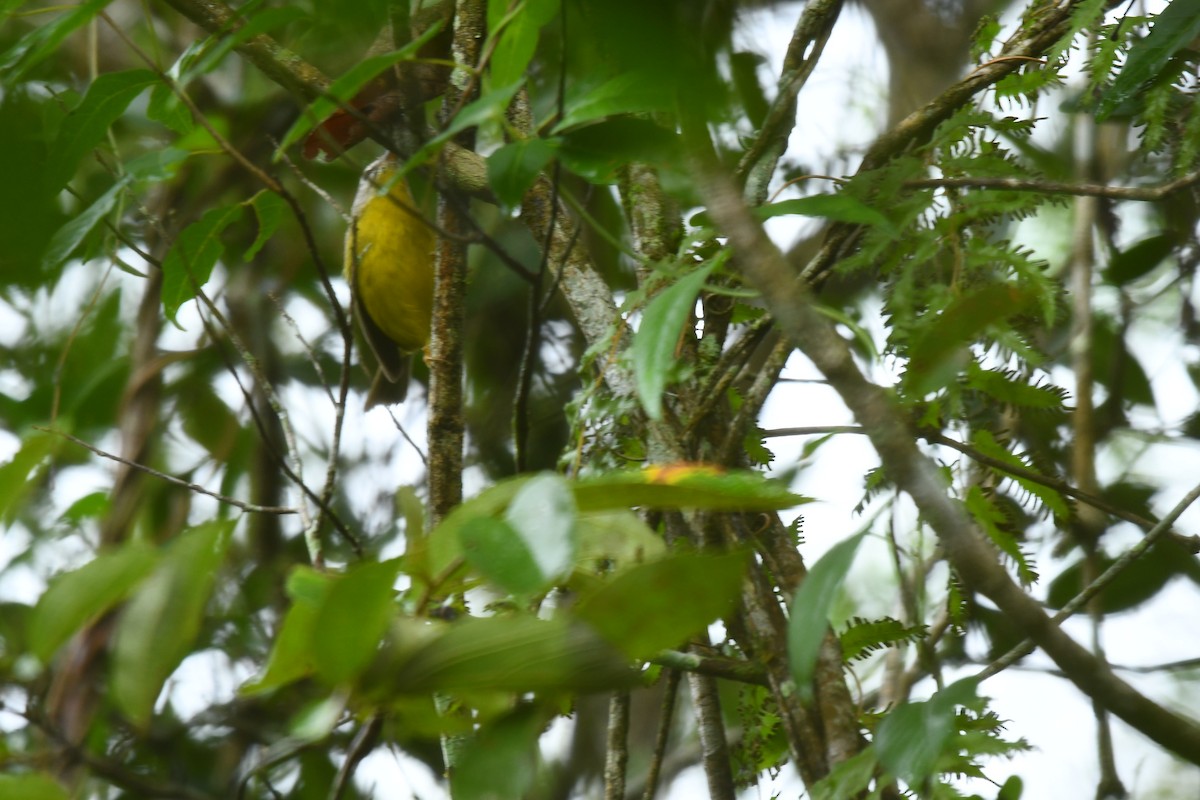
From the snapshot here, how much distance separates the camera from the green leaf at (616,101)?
604 millimetres

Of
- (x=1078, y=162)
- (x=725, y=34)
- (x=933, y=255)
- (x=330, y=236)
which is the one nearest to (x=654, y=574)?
(x=933, y=255)

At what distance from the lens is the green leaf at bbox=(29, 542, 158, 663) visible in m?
0.57

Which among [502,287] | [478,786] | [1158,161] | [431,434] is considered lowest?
[478,786]

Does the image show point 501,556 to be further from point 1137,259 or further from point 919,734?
point 1137,259

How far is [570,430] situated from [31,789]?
2.51 ft

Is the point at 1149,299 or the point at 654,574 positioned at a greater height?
the point at 1149,299

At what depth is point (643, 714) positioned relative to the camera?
2170mm

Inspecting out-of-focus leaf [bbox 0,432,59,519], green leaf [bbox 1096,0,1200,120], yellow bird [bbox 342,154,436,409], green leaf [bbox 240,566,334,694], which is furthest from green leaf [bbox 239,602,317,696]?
yellow bird [bbox 342,154,436,409]

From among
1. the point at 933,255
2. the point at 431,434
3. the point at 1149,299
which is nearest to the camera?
the point at 933,255

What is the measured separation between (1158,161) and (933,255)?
130cm

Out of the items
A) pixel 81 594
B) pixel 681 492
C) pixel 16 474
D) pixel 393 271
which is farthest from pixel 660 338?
pixel 393 271

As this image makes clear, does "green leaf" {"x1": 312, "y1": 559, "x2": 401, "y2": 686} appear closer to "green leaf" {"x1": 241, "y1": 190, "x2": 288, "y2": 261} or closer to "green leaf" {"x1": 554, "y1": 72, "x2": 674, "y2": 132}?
"green leaf" {"x1": 554, "y1": 72, "x2": 674, "y2": 132}

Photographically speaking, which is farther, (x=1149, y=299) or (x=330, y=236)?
(x=330, y=236)

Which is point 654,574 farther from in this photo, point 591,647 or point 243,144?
point 243,144
